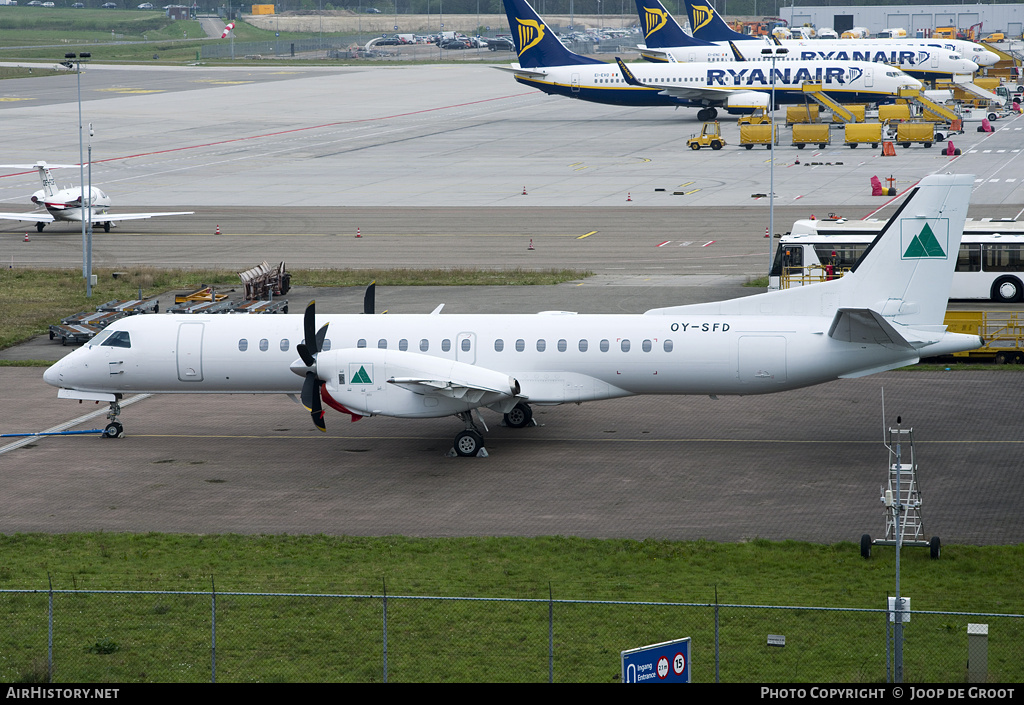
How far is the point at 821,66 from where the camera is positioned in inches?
4060

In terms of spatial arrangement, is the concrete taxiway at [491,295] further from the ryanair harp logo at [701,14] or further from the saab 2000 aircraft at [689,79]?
the ryanair harp logo at [701,14]

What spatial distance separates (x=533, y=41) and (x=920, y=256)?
273ft

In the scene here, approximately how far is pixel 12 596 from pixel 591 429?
54.3 feet

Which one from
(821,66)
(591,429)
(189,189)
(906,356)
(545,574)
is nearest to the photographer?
(545,574)

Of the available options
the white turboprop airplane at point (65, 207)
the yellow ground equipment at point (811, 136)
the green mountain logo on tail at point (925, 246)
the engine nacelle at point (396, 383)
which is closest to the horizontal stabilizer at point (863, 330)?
the green mountain logo on tail at point (925, 246)

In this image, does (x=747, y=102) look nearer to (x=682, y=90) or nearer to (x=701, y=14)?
(x=682, y=90)

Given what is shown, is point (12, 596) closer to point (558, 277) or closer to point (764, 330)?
point (764, 330)

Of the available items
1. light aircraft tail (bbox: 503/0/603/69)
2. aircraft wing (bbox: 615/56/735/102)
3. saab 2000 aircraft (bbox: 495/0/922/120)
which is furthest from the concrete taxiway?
light aircraft tail (bbox: 503/0/603/69)

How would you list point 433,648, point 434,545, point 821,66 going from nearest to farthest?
point 433,648
point 434,545
point 821,66

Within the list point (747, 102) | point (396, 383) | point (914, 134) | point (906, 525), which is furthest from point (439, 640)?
point (747, 102)

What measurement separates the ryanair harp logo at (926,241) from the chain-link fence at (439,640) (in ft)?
41.8

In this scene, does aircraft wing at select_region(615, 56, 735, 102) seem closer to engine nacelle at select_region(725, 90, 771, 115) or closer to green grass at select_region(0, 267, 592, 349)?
engine nacelle at select_region(725, 90, 771, 115)

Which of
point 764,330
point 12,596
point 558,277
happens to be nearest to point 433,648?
point 12,596

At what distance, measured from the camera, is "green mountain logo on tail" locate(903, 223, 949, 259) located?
96.1 feet
